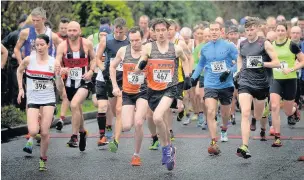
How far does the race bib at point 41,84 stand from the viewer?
460 inches

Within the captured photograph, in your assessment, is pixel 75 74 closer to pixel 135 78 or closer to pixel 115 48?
pixel 115 48

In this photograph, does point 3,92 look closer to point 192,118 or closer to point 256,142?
point 192,118

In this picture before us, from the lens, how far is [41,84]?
1170cm

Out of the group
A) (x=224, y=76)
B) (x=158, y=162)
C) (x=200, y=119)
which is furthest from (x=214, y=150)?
(x=200, y=119)

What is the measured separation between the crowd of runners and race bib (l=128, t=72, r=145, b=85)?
0.01 metres

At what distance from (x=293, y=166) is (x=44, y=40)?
3.60 m

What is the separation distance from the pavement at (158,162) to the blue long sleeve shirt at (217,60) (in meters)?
1.02

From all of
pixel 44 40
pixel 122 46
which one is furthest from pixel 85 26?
pixel 44 40

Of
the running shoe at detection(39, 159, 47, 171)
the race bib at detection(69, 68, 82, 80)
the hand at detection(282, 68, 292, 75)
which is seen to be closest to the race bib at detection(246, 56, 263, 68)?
the hand at detection(282, 68, 292, 75)

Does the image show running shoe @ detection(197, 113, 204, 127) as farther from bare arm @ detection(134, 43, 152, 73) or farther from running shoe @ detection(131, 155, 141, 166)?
bare arm @ detection(134, 43, 152, 73)

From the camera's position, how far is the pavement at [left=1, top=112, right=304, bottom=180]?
34.6ft

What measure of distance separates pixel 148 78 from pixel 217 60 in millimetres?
2173

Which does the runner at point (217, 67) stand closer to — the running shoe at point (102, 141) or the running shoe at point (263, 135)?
the running shoe at point (263, 135)

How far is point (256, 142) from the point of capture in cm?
1390
